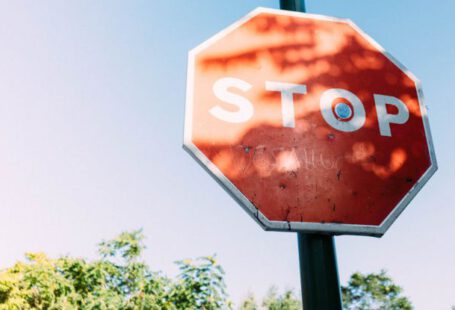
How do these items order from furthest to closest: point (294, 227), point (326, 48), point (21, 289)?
1. point (21, 289)
2. point (326, 48)
3. point (294, 227)

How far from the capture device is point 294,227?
96 cm

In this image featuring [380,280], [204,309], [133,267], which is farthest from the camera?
[380,280]

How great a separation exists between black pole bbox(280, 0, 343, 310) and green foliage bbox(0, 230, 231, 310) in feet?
19.3

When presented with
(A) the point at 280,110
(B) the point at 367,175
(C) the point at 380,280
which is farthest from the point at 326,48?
(C) the point at 380,280

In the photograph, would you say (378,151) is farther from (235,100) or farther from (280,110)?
(235,100)

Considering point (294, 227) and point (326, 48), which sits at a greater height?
point (326, 48)

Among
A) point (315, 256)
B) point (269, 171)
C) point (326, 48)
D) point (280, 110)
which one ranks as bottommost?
point (315, 256)

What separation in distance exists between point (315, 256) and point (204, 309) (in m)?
6.10

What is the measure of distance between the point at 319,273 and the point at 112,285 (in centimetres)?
749

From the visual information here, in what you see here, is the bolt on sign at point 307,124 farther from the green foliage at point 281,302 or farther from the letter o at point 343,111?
the green foliage at point 281,302

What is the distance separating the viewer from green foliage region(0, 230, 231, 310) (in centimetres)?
670

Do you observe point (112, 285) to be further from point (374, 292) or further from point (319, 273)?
point (374, 292)

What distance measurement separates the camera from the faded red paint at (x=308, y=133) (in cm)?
102

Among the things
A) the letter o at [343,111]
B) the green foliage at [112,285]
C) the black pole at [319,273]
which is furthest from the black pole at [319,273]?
the green foliage at [112,285]
